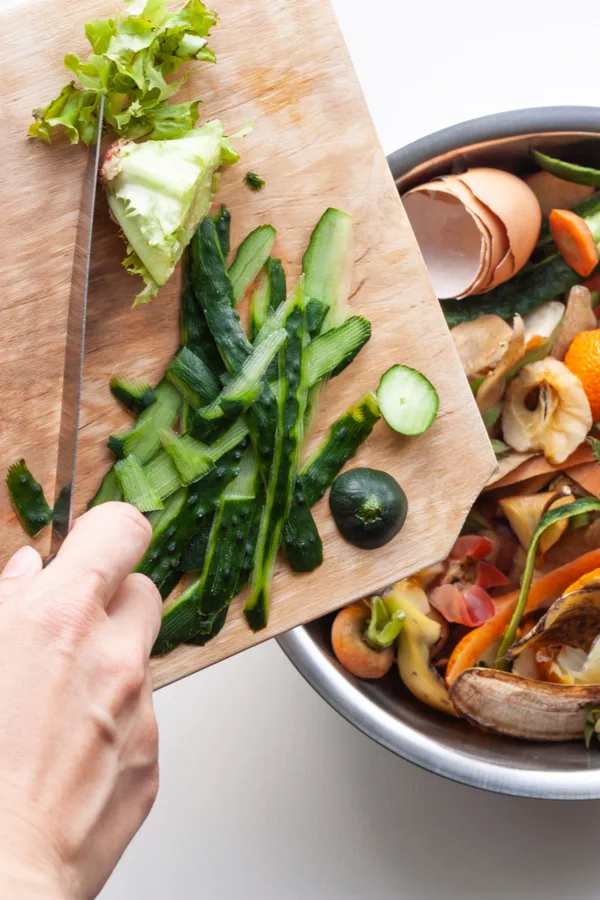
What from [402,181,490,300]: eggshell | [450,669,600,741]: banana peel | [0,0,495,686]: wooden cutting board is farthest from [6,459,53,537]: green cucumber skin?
[402,181,490,300]: eggshell

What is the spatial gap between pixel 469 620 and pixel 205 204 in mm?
1156

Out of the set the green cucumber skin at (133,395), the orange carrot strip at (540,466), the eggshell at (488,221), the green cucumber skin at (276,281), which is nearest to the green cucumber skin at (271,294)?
the green cucumber skin at (276,281)

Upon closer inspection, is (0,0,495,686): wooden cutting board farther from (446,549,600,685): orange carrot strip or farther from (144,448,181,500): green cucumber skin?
(446,549,600,685): orange carrot strip

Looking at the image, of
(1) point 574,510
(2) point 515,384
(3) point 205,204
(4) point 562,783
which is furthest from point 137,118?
(4) point 562,783

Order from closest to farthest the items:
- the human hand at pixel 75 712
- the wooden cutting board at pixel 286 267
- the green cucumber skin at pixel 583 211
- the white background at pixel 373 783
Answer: the human hand at pixel 75 712
the wooden cutting board at pixel 286 267
the green cucumber skin at pixel 583 211
the white background at pixel 373 783

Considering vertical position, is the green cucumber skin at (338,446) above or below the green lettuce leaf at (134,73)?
below

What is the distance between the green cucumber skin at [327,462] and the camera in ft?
6.10

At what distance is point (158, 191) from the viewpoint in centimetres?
169

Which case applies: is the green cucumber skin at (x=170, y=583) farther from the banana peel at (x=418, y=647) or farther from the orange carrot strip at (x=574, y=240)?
the orange carrot strip at (x=574, y=240)

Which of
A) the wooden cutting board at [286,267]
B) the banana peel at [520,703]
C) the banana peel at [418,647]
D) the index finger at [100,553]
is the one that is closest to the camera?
the index finger at [100,553]

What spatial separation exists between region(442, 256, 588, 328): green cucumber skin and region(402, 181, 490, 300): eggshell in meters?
0.08

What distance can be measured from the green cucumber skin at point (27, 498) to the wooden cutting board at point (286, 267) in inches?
1.1

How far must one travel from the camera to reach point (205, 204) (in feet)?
5.83

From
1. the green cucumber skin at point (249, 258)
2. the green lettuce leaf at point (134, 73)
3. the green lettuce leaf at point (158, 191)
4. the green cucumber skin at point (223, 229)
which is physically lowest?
the green cucumber skin at point (249, 258)
